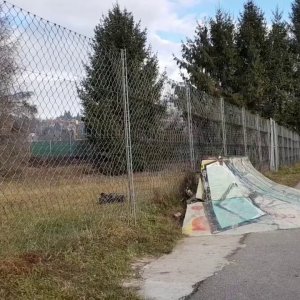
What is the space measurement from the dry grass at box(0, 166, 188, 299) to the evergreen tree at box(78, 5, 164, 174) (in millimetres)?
323

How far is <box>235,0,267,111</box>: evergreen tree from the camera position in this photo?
33062 mm

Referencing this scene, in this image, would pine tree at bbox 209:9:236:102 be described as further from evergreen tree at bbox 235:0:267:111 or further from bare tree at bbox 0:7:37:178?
bare tree at bbox 0:7:37:178

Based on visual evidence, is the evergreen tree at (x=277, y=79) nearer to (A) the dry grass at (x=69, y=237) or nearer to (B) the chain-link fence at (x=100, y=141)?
(B) the chain-link fence at (x=100, y=141)

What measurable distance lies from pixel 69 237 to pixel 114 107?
209 cm

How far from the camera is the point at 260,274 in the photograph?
584cm

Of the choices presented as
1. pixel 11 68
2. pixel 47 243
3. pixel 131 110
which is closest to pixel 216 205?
pixel 131 110

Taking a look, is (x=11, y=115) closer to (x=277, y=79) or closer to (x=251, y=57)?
(x=251, y=57)

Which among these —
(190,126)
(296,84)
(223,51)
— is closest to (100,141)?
(190,126)

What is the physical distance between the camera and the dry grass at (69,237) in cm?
506

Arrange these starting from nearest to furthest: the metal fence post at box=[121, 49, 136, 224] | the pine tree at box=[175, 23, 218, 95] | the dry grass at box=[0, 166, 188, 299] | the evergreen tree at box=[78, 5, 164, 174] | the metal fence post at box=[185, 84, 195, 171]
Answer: the dry grass at box=[0, 166, 188, 299] < the evergreen tree at box=[78, 5, 164, 174] < the metal fence post at box=[121, 49, 136, 224] < the metal fence post at box=[185, 84, 195, 171] < the pine tree at box=[175, 23, 218, 95]

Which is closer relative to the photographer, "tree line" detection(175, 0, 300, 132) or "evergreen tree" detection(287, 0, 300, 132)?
"tree line" detection(175, 0, 300, 132)

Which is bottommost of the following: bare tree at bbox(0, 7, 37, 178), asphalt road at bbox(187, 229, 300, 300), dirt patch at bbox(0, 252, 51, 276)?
asphalt road at bbox(187, 229, 300, 300)

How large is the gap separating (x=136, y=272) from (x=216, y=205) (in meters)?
3.37

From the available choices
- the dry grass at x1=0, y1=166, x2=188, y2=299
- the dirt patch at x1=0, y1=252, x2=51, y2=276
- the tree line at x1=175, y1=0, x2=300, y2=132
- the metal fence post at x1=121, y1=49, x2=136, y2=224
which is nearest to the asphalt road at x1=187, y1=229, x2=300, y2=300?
the dry grass at x1=0, y1=166, x2=188, y2=299
